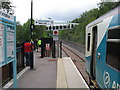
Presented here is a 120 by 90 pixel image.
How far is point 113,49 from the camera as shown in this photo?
13.4 feet

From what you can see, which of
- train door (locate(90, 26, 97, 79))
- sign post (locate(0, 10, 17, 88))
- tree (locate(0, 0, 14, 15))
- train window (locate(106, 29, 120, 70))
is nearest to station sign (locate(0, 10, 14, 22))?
sign post (locate(0, 10, 17, 88))

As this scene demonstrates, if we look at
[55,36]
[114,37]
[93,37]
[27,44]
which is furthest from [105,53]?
[55,36]

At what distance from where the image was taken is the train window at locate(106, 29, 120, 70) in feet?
12.5

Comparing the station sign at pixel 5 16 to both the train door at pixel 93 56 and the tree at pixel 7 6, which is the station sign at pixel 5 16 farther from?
the tree at pixel 7 6

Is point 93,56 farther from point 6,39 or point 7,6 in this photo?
point 7,6

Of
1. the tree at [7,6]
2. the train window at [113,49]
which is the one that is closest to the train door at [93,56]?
the train window at [113,49]

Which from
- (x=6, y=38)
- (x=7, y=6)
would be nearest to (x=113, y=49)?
(x=6, y=38)

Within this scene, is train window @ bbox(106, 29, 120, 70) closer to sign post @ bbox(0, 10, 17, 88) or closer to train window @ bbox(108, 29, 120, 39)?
train window @ bbox(108, 29, 120, 39)

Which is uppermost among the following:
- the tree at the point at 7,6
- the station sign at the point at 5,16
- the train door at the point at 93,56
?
the tree at the point at 7,6

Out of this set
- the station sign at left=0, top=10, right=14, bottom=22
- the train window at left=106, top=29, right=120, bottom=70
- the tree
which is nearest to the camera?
the train window at left=106, top=29, right=120, bottom=70

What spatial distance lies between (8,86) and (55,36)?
371 inches

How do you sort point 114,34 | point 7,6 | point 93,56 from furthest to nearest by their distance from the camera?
point 7,6, point 93,56, point 114,34

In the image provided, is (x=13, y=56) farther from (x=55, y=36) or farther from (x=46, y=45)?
(x=46, y=45)

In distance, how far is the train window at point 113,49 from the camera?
3816 millimetres
